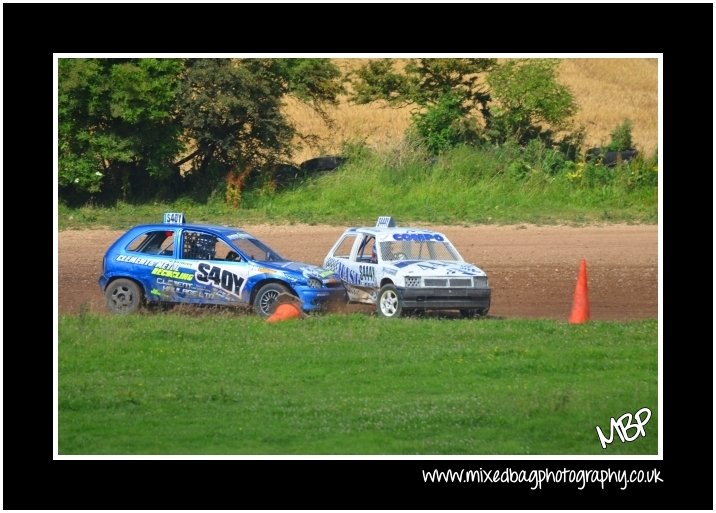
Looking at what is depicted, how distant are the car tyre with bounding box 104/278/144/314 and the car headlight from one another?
→ 2.55 meters

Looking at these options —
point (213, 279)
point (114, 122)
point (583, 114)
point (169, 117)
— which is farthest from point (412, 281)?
point (583, 114)

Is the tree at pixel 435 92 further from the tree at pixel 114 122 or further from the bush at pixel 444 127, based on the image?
the tree at pixel 114 122

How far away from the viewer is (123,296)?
59.3ft

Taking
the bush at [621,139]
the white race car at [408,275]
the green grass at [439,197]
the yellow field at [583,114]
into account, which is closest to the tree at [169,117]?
the green grass at [439,197]

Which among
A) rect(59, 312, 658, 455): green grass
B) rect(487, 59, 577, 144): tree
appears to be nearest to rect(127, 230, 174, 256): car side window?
rect(59, 312, 658, 455): green grass

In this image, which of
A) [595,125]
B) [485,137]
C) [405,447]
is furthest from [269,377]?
[595,125]

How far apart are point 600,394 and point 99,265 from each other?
39.7ft

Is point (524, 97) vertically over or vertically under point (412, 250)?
over

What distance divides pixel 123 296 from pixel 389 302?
3956mm

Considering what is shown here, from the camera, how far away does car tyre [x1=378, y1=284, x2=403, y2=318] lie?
1762 cm

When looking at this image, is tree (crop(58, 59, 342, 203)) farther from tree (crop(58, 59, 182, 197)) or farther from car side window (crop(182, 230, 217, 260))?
car side window (crop(182, 230, 217, 260))

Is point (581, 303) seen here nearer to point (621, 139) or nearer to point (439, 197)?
point (439, 197)

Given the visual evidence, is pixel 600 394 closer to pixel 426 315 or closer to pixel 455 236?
pixel 426 315

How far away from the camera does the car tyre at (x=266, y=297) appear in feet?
57.9
